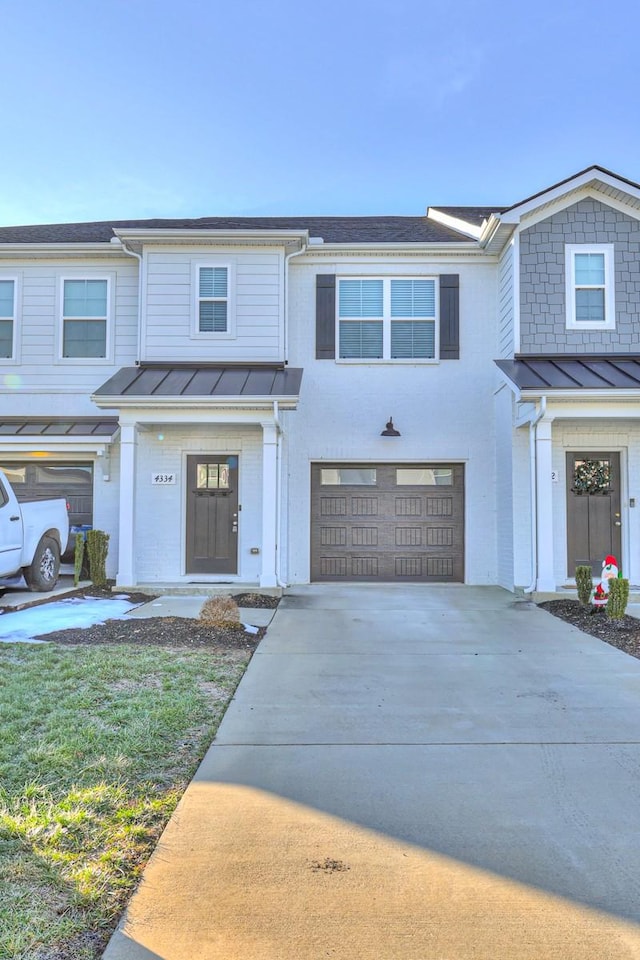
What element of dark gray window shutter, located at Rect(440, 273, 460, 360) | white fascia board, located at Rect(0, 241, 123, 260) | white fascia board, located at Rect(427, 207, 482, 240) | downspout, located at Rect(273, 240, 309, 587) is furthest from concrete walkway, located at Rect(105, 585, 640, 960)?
white fascia board, located at Rect(0, 241, 123, 260)

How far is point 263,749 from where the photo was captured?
371 centimetres

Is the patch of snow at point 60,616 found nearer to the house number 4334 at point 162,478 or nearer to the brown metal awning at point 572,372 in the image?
the house number 4334 at point 162,478

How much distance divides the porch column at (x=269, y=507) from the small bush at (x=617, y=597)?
4.71m

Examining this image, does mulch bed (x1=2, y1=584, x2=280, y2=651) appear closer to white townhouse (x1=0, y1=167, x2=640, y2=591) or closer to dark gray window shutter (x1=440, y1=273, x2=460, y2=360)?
white townhouse (x1=0, y1=167, x2=640, y2=591)

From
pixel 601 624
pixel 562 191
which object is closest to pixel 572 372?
pixel 562 191

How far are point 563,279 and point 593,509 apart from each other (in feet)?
12.7

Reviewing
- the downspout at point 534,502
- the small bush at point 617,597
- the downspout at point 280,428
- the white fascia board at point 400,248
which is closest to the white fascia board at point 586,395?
the downspout at point 534,502

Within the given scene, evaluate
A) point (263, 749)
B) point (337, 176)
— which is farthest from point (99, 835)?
point (337, 176)

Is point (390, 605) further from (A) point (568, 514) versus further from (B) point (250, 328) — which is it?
(B) point (250, 328)

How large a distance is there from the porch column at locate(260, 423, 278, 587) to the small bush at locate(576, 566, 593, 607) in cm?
439

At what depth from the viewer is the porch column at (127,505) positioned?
32.0ft

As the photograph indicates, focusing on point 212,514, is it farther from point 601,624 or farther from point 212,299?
point 601,624

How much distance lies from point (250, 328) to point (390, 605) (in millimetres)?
5321

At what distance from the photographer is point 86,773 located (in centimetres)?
322
